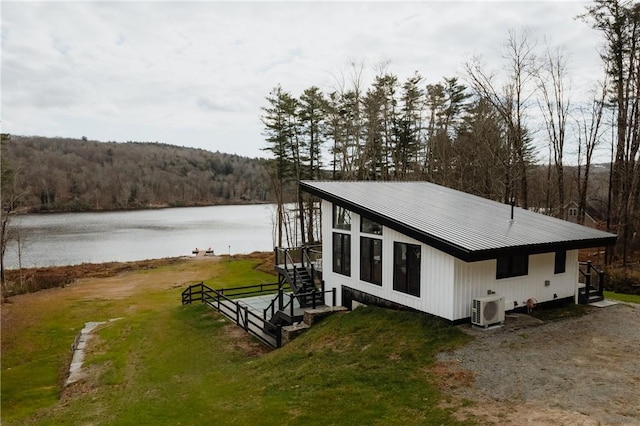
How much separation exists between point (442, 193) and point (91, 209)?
9163cm

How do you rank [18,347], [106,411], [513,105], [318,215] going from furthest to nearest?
1. [318,215]
2. [513,105]
3. [18,347]
4. [106,411]

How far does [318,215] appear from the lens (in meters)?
33.7

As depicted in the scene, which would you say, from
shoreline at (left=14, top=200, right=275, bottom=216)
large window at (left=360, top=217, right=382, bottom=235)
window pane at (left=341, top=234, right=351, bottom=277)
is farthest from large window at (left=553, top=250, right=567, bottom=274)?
shoreline at (left=14, top=200, right=275, bottom=216)

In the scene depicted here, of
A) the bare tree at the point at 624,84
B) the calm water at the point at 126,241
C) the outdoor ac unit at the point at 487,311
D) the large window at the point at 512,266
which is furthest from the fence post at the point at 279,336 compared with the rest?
the calm water at the point at 126,241

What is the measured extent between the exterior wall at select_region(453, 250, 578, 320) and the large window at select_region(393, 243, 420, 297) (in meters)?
1.08

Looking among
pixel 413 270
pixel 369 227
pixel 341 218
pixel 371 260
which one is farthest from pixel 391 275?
pixel 341 218

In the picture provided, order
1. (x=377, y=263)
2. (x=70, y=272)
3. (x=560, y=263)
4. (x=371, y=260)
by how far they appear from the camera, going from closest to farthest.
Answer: (x=560, y=263) < (x=377, y=263) < (x=371, y=260) < (x=70, y=272)

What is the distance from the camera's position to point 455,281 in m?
9.07

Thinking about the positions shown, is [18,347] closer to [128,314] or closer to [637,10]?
[128,314]

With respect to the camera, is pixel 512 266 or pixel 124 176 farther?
pixel 124 176

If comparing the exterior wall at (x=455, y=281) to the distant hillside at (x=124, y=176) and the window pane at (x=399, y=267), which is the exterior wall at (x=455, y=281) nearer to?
the window pane at (x=399, y=267)

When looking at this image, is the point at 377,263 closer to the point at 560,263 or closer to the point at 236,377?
the point at 236,377

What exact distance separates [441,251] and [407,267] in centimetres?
126

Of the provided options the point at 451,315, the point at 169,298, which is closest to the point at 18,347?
the point at 169,298
